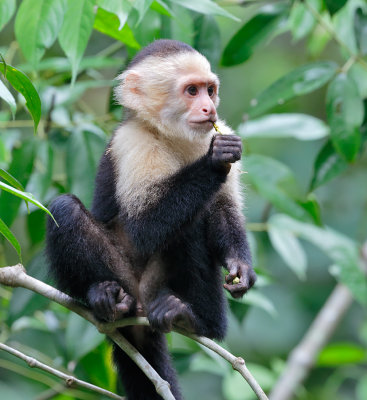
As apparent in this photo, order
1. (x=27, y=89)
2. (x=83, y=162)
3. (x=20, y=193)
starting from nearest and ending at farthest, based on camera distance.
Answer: (x=20, y=193)
(x=27, y=89)
(x=83, y=162)

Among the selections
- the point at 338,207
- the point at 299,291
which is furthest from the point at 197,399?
the point at 338,207

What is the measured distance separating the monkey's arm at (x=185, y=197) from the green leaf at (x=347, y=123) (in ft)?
2.31

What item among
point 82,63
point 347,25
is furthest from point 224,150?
point 347,25

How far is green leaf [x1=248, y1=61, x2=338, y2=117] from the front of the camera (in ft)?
12.6

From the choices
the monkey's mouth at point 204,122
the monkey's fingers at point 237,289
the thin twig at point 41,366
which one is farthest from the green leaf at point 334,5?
the thin twig at point 41,366

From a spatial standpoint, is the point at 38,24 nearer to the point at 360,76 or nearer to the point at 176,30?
the point at 176,30

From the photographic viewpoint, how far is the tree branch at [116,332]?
8.30 ft

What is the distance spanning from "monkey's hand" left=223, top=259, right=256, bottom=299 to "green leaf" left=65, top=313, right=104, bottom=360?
90 centimetres

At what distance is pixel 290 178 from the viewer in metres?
4.31

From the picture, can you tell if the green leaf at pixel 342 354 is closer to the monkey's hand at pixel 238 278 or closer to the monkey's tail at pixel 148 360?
the monkey's tail at pixel 148 360

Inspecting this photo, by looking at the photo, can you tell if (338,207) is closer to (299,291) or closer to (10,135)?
(299,291)

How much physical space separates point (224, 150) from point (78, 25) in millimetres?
818

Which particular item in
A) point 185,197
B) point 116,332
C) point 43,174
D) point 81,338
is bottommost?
point 81,338

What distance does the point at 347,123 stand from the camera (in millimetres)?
3605
